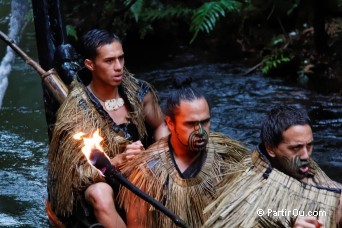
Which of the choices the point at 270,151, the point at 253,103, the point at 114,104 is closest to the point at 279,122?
the point at 270,151

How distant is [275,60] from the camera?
7727 millimetres

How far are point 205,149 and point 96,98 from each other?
0.90 m

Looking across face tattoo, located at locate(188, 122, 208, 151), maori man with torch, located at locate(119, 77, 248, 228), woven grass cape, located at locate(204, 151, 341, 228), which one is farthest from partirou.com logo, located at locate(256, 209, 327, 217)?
face tattoo, located at locate(188, 122, 208, 151)

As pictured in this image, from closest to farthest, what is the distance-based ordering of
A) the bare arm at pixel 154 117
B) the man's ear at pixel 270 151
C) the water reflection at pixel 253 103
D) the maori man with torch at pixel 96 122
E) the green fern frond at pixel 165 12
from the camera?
the man's ear at pixel 270 151, the maori man with torch at pixel 96 122, the bare arm at pixel 154 117, the water reflection at pixel 253 103, the green fern frond at pixel 165 12

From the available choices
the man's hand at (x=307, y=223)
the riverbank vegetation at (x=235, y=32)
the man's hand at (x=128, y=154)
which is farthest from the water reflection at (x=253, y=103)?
the man's hand at (x=307, y=223)

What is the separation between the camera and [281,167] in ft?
9.96

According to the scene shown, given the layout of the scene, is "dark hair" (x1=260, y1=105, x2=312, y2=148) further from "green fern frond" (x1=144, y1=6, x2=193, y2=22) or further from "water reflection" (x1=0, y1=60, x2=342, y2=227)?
"green fern frond" (x1=144, y1=6, x2=193, y2=22)

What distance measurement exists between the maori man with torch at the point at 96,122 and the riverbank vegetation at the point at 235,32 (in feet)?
11.4

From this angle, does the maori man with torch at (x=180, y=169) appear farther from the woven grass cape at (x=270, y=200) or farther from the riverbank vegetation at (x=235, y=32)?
the riverbank vegetation at (x=235, y=32)

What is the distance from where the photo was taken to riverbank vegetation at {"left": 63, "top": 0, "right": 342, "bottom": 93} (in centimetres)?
751

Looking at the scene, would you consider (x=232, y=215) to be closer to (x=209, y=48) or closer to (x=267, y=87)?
(x=267, y=87)

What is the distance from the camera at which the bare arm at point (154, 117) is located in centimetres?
432

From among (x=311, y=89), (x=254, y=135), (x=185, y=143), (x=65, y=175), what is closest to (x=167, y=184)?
(x=185, y=143)

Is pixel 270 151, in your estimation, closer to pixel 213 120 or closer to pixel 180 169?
pixel 180 169
